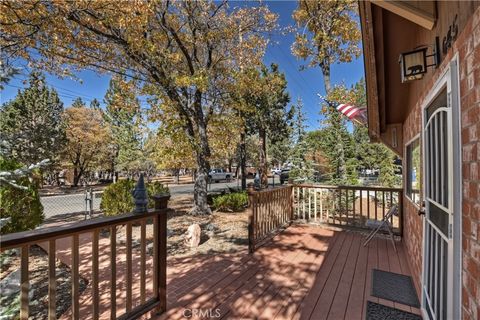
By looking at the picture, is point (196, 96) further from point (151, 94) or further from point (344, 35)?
point (344, 35)

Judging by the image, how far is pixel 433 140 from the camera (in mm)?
2051

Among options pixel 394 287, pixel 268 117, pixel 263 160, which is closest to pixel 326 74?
pixel 268 117

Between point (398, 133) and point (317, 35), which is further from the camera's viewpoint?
point (317, 35)

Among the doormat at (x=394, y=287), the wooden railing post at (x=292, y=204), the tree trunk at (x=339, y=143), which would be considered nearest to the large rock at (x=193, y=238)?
the wooden railing post at (x=292, y=204)

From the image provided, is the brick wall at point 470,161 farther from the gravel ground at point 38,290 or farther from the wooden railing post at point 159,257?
the gravel ground at point 38,290

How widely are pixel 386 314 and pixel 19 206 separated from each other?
204 inches

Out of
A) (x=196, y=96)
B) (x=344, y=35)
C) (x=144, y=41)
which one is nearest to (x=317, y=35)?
(x=344, y=35)

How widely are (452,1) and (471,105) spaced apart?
0.84 meters

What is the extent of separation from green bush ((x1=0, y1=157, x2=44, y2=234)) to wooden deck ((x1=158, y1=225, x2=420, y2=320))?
2.53 m

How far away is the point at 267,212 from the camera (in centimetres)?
449

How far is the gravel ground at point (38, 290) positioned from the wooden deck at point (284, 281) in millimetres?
1095

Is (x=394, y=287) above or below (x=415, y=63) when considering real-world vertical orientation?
below

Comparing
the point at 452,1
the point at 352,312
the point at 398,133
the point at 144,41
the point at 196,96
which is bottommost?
the point at 352,312

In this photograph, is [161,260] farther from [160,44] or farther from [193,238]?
[160,44]
